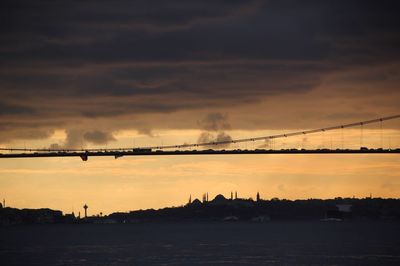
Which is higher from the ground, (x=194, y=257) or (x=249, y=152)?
(x=249, y=152)

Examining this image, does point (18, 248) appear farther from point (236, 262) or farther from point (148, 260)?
point (236, 262)

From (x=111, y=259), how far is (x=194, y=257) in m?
8.13

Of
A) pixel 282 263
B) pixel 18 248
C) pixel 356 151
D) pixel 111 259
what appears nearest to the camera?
pixel 282 263

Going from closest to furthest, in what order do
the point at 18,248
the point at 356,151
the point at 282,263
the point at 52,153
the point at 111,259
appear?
the point at 282,263
the point at 111,259
the point at 356,151
the point at 52,153
the point at 18,248

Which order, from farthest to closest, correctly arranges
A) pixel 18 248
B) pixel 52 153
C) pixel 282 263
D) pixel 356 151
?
pixel 18 248, pixel 52 153, pixel 356 151, pixel 282 263

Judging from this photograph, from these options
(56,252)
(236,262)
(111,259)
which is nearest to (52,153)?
(56,252)

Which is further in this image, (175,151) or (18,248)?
(18,248)

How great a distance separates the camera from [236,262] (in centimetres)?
9188

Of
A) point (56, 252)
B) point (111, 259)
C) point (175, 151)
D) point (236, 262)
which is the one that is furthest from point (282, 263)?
point (56, 252)

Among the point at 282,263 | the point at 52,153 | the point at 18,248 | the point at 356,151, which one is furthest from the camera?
the point at 18,248

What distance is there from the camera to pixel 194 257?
99.1 m

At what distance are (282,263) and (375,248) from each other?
2669cm

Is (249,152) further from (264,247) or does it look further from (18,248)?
(18,248)

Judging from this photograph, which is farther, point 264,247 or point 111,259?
point 264,247
